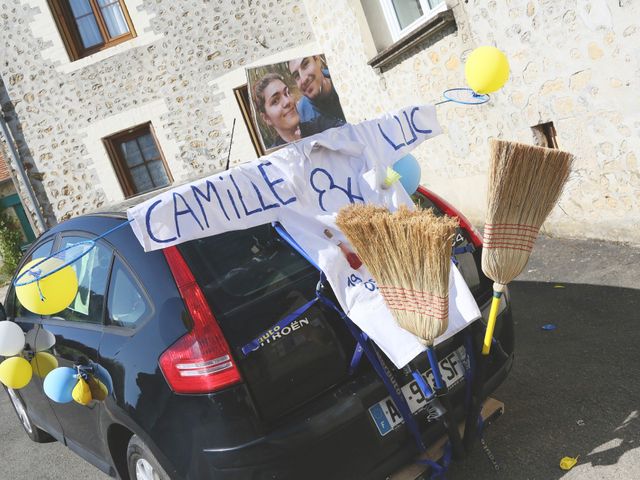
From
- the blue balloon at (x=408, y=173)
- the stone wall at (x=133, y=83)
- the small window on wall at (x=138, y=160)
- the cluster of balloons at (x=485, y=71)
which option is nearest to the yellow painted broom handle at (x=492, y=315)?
the cluster of balloons at (x=485, y=71)

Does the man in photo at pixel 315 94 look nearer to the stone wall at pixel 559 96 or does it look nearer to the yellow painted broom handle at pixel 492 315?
the yellow painted broom handle at pixel 492 315

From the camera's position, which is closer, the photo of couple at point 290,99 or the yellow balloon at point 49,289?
the yellow balloon at point 49,289

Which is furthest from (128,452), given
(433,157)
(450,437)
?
(433,157)

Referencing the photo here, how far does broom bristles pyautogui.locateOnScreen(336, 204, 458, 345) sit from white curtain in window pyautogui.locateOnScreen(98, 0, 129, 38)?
413 inches

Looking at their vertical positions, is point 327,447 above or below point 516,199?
below

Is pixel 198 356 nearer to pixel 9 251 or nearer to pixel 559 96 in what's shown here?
pixel 559 96

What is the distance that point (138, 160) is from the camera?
11.6m

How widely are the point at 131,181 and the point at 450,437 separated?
10.3m

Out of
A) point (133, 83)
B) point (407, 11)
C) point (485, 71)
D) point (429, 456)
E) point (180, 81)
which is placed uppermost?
point (133, 83)

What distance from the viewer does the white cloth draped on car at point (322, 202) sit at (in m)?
2.43

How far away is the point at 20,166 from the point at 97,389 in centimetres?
986

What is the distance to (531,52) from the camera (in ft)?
16.5

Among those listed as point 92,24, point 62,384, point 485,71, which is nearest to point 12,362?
point 62,384

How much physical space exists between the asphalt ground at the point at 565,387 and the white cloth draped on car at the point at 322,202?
0.86 meters
